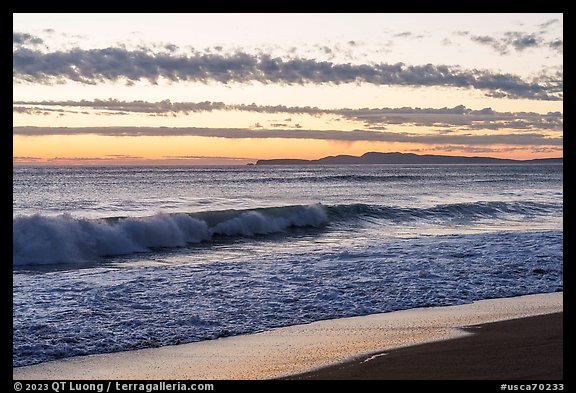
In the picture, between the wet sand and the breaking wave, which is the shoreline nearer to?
the wet sand

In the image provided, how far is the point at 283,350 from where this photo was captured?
19.5ft

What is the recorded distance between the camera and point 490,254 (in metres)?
13.1

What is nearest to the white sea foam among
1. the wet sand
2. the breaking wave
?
the breaking wave

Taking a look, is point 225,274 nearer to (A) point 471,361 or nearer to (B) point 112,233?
(A) point 471,361

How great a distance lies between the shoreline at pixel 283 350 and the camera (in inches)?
207

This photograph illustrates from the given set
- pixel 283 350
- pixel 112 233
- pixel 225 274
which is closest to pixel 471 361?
pixel 283 350

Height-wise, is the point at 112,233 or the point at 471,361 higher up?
the point at 471,361

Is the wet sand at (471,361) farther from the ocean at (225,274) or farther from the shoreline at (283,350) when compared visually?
the ocean at (225,274)

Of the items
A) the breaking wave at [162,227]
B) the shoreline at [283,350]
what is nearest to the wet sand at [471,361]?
the shoreline at [283,350]

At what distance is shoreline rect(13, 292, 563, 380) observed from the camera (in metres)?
5.27

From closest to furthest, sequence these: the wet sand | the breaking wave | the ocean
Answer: the wet sand → the ocean → the breaking wave
